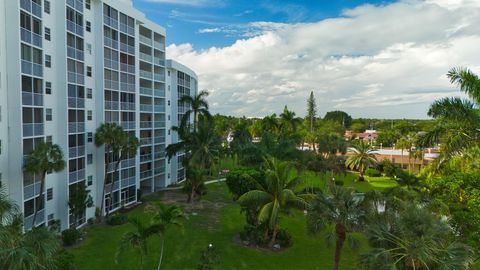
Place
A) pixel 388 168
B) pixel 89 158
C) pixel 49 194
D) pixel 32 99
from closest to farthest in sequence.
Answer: pixel 32 99 → pixel 49 194 → pixel 89 158 → pixel 388 168

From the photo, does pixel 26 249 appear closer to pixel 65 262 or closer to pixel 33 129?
pixel 65 262

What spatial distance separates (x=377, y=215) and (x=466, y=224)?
17.0 feet

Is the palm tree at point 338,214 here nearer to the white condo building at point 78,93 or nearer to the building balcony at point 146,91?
the white condo building at point 78,93

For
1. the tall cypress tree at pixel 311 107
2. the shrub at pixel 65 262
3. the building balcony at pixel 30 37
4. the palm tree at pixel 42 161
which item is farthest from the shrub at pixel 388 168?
the building balcony at pixel 30 37

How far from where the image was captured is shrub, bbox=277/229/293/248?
28.8m

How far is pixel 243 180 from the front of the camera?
2903cm

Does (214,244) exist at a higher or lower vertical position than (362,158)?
lower

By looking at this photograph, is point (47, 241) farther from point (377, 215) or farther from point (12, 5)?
point (12, 5)

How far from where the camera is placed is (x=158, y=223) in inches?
832

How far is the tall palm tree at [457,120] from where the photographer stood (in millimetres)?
17578

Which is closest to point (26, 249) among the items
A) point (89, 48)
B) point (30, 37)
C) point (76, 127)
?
point (30, 37)

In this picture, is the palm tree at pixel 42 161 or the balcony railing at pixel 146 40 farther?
the balcony railing at pixel 146 40

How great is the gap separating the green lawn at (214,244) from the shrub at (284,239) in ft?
1.79

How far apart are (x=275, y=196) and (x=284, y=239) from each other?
227 inches
